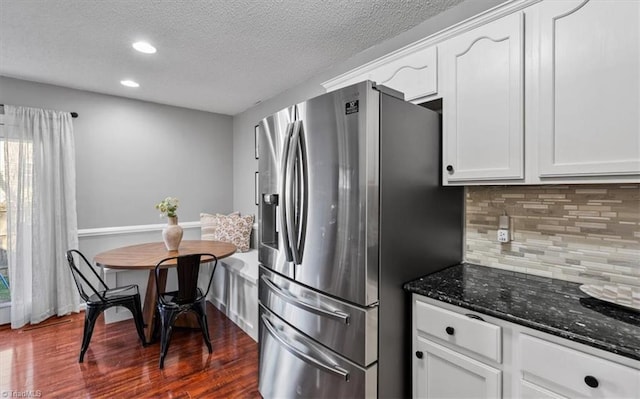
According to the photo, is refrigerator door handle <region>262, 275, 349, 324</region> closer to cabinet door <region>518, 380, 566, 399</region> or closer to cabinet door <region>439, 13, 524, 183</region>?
cabinet door <region>518, 380, 566, 399</region>

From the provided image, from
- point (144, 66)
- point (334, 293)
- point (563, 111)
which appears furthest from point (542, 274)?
point (144, 66)

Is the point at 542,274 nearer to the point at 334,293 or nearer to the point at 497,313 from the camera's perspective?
the point at 497,313

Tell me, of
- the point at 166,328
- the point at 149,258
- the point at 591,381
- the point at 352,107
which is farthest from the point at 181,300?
the point at 591,381

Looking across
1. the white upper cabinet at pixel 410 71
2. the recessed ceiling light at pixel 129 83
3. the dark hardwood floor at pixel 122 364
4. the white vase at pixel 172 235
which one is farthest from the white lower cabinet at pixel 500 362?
the recessed ceiling light at pixel 129 83

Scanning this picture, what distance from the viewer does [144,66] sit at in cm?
279

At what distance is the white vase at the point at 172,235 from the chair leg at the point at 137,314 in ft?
1.80

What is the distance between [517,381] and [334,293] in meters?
0.79

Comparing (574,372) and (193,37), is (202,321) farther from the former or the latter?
(574,372)

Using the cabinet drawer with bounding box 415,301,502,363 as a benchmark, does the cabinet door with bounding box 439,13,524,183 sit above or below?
above

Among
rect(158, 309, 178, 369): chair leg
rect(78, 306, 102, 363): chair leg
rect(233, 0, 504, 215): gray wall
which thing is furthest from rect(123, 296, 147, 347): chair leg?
rect(233, 0, 504, 215): gray wall

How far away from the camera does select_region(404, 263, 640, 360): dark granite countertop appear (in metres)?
1.04

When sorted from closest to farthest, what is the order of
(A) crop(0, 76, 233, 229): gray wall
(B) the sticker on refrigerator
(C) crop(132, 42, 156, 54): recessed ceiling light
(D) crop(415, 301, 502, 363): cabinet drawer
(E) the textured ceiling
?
1. (D) crop(415, 301, 502, 363): cabinet drawer
2. (B) the sticker on refrigerator
3. (E) the textured ceiling
4. (C) crop(132, 42, 156, 54): recessed ceiling light
5. (A) crop(0, 76, 233, 229): gray wall

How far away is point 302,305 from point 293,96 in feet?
7.89

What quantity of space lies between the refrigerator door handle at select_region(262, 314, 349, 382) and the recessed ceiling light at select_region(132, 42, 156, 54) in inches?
85.2
